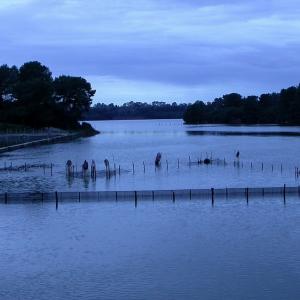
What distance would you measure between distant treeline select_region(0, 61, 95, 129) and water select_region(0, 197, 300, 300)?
11547 cm

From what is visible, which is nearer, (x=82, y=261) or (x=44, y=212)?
(x=82, y=261)

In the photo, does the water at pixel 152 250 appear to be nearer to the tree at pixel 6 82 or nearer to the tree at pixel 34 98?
the tree at pixel 34 98

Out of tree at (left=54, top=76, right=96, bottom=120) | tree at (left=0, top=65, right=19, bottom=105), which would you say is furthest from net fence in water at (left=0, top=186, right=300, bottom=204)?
tree at (left=54, top=76, right=96, bottom=120)

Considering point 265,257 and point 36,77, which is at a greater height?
point 36,77

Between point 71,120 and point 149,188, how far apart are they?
429 ft

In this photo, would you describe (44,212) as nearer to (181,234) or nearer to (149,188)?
(181,234)

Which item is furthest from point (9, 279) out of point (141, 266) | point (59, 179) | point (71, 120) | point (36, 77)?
point (71, 120)

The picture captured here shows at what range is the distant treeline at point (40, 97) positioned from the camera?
161 meters

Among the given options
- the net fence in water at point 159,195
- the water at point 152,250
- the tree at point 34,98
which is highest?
the tree at point 34,98

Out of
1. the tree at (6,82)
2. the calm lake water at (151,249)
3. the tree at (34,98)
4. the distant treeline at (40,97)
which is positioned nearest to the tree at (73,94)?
the distant treeline at (40,97)

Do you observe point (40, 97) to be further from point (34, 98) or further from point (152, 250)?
point (152, 250)

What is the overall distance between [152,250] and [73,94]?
491 ft

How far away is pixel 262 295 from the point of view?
27422 millimetres

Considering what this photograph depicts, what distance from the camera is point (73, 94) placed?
181125mm
